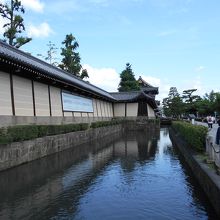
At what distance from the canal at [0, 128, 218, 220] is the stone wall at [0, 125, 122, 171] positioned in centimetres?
40

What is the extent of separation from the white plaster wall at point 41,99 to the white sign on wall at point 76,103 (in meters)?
3.96

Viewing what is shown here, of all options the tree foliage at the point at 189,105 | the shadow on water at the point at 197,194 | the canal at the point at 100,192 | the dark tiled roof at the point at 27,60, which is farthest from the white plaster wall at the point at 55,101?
the tree foliage at the point at 189,105

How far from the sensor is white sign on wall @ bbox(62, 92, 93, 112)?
26.9 metres

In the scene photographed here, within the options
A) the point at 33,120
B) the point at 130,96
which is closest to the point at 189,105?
the point at 130,96

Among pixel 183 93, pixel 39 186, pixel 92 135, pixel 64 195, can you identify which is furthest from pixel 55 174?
pixel 183 93

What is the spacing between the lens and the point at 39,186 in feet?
37.2

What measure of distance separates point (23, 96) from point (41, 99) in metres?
2.95

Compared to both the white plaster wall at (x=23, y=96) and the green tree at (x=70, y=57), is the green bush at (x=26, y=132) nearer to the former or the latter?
the white plaster wall at (x=23, y=96)

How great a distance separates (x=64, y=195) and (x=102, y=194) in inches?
43.9

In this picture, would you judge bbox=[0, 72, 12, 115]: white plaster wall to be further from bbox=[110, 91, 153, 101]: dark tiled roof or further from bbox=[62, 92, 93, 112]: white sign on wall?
bbox=[110, 91, 153, 101]: dark tiled roof

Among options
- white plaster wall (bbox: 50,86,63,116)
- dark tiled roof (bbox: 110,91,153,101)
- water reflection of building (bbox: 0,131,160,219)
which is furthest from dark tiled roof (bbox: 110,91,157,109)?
water reflection of building (bbox: 0,131,160,219)

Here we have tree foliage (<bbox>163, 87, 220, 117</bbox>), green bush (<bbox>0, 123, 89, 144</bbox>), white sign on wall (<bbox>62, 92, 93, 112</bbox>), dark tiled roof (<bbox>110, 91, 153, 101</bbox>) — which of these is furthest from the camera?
tree foliage (<bbox>163, 87, 220, 117</bbox>)

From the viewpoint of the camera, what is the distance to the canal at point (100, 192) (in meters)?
8.48

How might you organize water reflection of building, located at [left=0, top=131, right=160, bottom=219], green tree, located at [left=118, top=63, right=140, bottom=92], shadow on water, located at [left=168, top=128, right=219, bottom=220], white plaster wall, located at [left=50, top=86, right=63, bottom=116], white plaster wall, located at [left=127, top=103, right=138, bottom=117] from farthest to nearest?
green tree, located at [left=118, top=63, right=140, bottom=92]
white plaster wall, located at [left=127, top=103, right=138, bottom=117]
white plaster wall, located at [left=50, top=86, right=63, bottom=116]
shadow on water, located at [left=168, top=128, right=219, bottom=220]
water reflection of building, located at [left=0, top=131, right=160, bottom=219]
